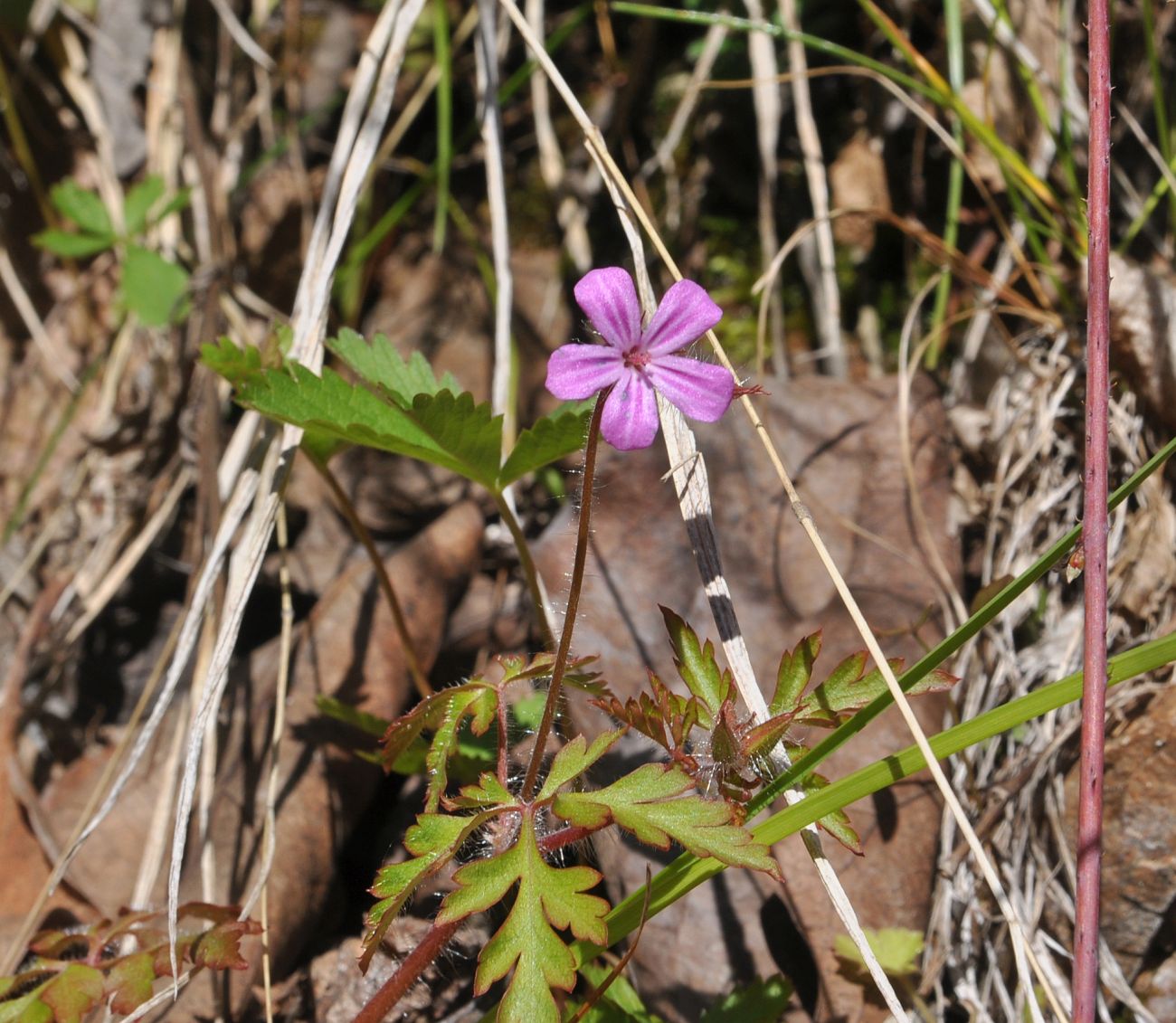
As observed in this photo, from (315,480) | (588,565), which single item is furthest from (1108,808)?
(315,480)

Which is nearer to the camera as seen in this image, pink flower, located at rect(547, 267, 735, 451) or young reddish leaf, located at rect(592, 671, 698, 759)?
pink flower, located at rect(547, 267, 735, 451)

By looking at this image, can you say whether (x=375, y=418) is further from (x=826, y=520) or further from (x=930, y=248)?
(x=930, y=248)

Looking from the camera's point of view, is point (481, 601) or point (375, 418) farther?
point (481, 601)

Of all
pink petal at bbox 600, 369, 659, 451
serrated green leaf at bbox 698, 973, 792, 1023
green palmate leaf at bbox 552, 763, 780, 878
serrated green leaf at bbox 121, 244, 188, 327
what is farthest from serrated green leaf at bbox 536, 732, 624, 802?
serrated green leaf at bbox 121, 244, 188, 327

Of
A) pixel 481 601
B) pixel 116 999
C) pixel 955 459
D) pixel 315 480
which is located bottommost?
pixel 116 999

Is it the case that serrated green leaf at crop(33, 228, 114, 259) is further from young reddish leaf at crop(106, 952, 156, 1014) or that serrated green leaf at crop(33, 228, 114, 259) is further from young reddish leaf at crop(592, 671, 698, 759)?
young reddish leaf at crop(592, 671, 698, 759)

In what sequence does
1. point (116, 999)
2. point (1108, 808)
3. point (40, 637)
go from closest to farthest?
point (116, 999), point (1108, 808), point (40, 637)
